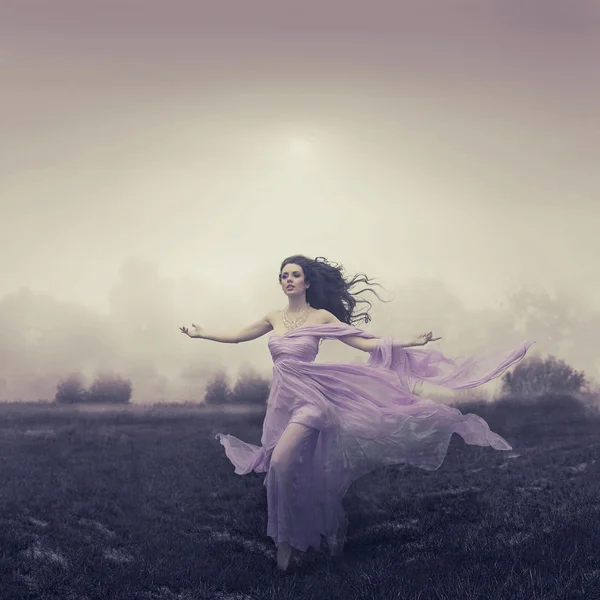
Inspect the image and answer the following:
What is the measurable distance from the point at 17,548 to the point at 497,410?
7.65m

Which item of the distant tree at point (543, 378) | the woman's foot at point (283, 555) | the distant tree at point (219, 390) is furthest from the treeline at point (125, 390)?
the woman's foot at point (283, 555)

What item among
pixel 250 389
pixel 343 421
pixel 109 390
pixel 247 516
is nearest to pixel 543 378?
pixel 250 389

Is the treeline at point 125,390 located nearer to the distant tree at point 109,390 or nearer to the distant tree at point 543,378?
the distant tree at point 109,390

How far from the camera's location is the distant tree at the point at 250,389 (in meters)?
10.6

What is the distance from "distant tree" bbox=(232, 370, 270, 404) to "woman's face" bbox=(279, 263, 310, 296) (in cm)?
495

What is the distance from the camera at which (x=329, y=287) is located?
19.8ft

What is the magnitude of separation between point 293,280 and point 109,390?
19.2 feet

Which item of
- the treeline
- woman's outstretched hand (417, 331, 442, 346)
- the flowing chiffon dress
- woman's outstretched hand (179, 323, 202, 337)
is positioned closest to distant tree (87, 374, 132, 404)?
the treeline

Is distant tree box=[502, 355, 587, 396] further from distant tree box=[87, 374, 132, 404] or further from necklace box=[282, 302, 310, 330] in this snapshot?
necklace box=[282, 302, 310, 330]

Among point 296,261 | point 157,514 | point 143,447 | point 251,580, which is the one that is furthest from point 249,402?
point 251,580

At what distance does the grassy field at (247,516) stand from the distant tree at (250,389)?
33cm

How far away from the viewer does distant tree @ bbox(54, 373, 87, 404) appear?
10435 mm

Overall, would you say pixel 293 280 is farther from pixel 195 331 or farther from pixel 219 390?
pixel 219 390

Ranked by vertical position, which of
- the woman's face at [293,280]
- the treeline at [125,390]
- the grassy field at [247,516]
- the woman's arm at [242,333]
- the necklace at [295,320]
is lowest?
the grassy field at [247,516]
